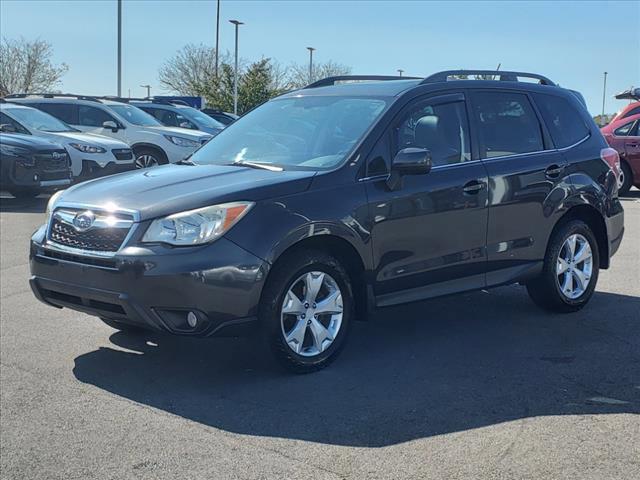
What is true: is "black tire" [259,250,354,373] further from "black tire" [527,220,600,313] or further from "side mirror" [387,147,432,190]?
"black tire" [527,220,600,313]

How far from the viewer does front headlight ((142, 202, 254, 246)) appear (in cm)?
457

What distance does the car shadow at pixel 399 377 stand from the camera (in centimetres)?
430

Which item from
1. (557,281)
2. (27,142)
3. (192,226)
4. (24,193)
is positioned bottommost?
(24,193)

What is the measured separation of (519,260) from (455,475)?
2804 millimetres

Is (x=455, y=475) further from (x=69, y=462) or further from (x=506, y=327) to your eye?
(x=506, y=327)

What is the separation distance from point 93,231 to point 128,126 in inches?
485

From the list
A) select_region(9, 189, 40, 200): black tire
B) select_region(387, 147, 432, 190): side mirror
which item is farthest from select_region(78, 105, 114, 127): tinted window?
select_region(387, 147, 432, 190): side mirror

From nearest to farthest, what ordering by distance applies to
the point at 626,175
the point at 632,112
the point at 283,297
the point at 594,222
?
the point at 283,297 → the point at 594,222 → the point at 632,112 → the point at 626,175

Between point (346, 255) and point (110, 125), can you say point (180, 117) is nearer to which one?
point (110, 125)

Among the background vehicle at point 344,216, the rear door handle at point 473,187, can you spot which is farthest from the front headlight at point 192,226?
the rear door handle at point 473,187

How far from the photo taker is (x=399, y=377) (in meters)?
4.98

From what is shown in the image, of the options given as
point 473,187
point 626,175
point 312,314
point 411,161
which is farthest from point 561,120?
point 626,175

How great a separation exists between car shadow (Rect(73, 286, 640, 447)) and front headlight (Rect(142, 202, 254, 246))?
90 cm

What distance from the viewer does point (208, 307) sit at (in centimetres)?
454
